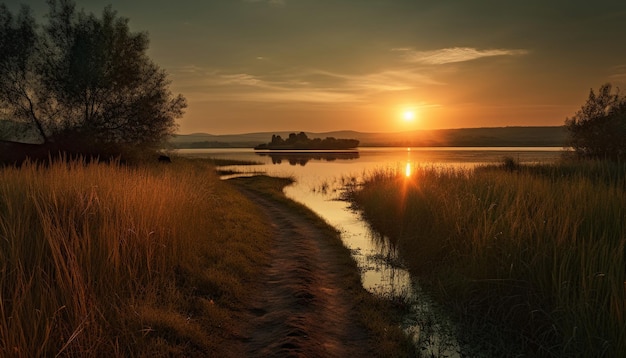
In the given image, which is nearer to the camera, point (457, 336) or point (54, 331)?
point (54, 331)

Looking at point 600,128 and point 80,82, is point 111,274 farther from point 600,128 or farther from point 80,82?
point 600,128

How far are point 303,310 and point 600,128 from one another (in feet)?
146

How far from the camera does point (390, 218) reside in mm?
17438

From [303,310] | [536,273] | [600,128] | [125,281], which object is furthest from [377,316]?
[600,128]

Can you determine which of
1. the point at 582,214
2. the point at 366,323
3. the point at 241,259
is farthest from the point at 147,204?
the point at 582,214

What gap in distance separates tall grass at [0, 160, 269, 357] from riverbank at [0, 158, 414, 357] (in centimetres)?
2

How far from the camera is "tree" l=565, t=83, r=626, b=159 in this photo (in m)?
36.7

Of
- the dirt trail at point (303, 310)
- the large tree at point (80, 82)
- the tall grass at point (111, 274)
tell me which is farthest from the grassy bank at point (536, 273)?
the large tree at point (80, 82)

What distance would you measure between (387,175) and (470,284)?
21.7m

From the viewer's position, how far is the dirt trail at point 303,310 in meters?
6.34

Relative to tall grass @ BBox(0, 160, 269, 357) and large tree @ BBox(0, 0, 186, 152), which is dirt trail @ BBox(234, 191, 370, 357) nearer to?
tall grass @ BBox(0, 160, 269, 357)

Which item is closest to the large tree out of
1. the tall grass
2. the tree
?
the tall grass

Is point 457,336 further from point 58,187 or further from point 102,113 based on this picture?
point 102,113

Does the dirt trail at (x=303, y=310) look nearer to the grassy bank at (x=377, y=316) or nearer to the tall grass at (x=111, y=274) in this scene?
the grassy bank at (x=377, y=316)
